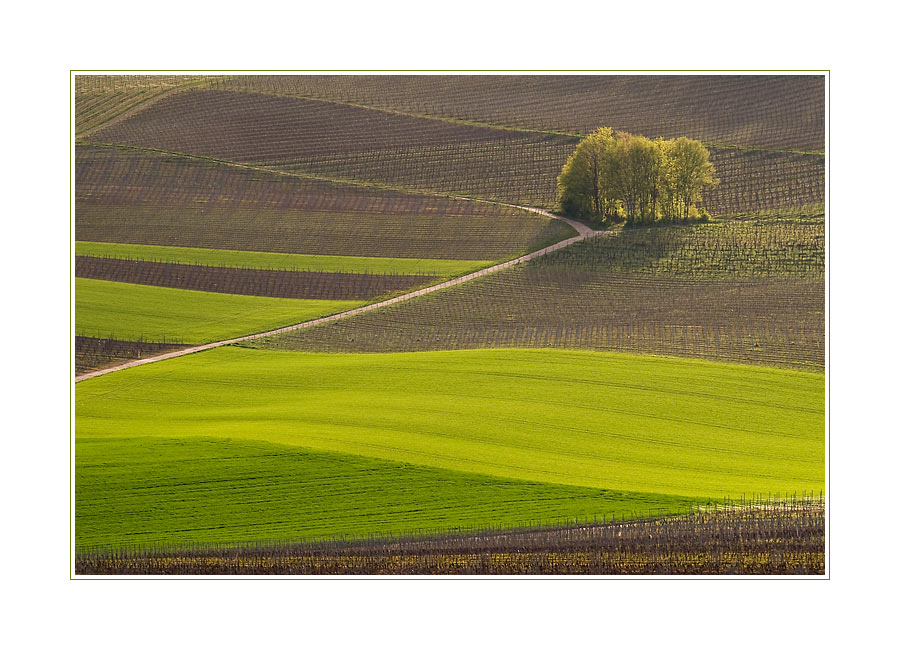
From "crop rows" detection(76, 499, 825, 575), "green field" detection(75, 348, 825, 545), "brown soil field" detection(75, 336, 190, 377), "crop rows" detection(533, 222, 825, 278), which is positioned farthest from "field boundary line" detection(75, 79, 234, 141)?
"crop rows" detection(76, 499, 825, 575)

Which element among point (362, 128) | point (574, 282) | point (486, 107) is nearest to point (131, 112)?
point (362, 128)

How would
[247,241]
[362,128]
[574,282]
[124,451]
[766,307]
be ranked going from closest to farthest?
1. [124,451]
2. [766,307]
3. [574,282]
4. [247,241]
5. [362,128]

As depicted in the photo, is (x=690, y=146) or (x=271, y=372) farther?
(x=690, y=146)

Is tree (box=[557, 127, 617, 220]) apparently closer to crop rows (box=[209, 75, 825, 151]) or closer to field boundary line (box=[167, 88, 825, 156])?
crop rows (box=[209, 75, 825, 151])

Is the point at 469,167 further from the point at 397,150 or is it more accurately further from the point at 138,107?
the point at 138,107

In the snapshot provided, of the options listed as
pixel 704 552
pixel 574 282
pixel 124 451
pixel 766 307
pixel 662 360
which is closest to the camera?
pixel 704 552

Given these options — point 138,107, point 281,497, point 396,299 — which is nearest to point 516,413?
point 281,497

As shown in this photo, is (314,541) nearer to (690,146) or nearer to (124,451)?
(124,451)
